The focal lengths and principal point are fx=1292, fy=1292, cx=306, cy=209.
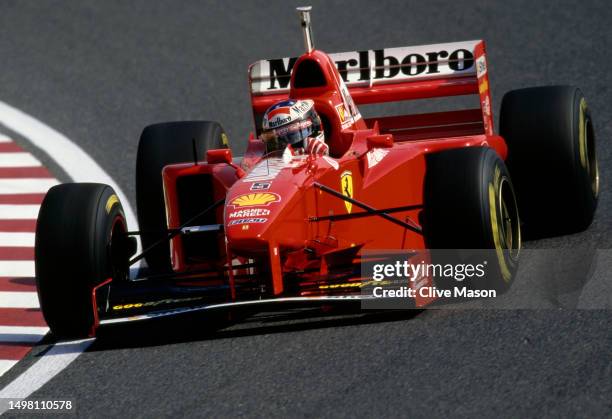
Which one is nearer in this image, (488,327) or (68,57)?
(488,327)

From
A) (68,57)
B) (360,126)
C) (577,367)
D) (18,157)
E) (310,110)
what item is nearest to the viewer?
(577,367)

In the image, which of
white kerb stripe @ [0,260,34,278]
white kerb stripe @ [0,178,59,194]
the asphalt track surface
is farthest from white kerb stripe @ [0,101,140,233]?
white kerb stripe @ [0,260,34,278]

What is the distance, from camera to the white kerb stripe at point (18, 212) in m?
11.4

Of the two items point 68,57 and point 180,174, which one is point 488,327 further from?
point 68,57

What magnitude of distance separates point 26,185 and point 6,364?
4.34 metres

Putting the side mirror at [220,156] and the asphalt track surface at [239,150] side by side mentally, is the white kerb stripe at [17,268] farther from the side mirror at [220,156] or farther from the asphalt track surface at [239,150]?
the side mirror at [220,156]

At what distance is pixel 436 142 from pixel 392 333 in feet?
5.94

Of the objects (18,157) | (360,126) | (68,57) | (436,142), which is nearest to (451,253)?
(436,142)

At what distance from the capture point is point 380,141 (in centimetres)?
856

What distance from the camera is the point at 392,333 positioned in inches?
300

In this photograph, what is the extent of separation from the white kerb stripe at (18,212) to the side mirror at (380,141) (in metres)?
4.01

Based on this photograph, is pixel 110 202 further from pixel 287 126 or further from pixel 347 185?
pixel 347 185

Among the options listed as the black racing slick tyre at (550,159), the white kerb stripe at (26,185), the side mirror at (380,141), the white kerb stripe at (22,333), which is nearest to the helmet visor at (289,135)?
the side mirror at (380,141)

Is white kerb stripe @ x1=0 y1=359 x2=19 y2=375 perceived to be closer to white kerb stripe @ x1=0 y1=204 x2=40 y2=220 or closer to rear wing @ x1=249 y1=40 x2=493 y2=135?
rear wing @ x1=249 y1=40 x2=493 y2=135
